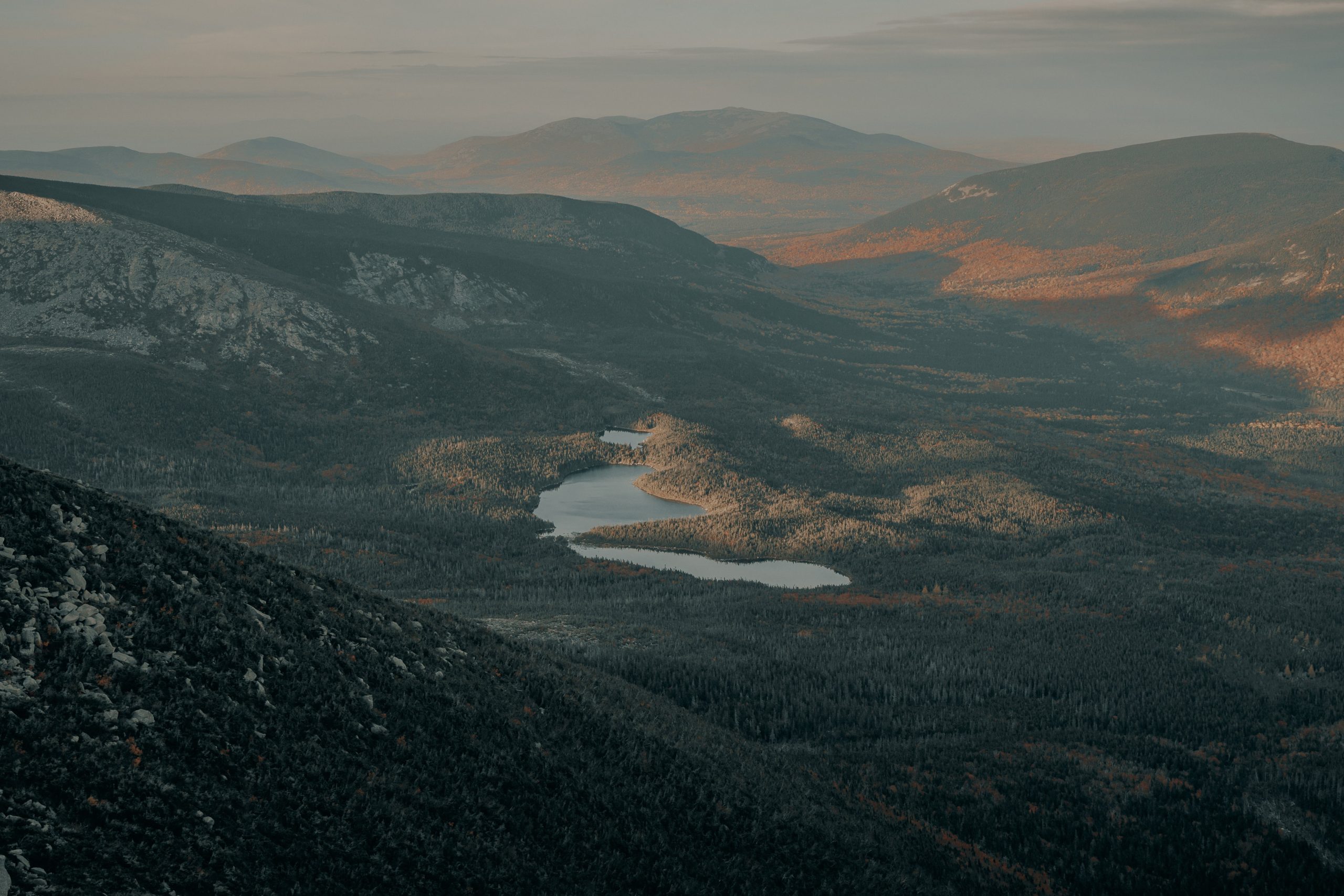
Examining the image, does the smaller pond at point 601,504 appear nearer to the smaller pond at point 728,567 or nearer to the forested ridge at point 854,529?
the forested ridge at point 854,529

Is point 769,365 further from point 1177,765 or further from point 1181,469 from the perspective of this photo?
point 1177,765

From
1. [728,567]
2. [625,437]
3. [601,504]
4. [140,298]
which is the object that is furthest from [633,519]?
[140,298]

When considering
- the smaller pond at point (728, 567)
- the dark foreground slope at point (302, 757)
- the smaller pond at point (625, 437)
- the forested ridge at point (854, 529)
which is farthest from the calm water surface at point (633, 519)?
the dark foreground slope at point (302, 757)

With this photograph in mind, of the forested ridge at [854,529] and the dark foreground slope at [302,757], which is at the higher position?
the dark foreground slope at [302,757]

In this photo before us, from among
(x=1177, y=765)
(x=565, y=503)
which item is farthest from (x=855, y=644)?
(x=565, y=503)

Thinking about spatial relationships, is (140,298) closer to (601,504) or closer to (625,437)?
(625,437)
